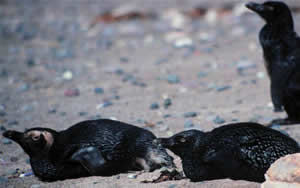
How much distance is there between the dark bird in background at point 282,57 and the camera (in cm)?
588

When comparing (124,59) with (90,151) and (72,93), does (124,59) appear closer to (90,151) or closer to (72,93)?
(72,93)

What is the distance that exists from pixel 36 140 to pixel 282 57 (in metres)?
2.67

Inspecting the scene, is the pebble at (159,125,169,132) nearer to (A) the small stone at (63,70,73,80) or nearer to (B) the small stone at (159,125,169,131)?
(B) the small stone at (159,125,169,131)

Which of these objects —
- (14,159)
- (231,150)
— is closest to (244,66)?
(14,159)

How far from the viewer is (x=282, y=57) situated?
6.04 m

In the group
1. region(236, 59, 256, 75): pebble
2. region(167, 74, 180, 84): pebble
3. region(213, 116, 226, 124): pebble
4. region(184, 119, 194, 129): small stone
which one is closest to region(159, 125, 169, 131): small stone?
region(184, 119, 194, 129): small stone

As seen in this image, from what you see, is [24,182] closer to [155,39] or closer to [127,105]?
[127,105]

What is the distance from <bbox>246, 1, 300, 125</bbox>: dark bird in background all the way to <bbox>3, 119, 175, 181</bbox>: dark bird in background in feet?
5.80

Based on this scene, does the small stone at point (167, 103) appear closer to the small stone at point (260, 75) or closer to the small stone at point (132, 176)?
the small stone at point (260, 75)

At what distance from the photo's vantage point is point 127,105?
7.15m

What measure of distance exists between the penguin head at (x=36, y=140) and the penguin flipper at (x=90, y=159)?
0.31m

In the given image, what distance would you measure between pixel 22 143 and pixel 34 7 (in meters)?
12.9

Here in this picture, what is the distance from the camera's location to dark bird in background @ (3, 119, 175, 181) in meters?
4.50

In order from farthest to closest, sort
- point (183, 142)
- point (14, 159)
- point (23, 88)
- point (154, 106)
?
point (23, 88)
point (154, 106)
point (14, 159)
point (183, 142)
